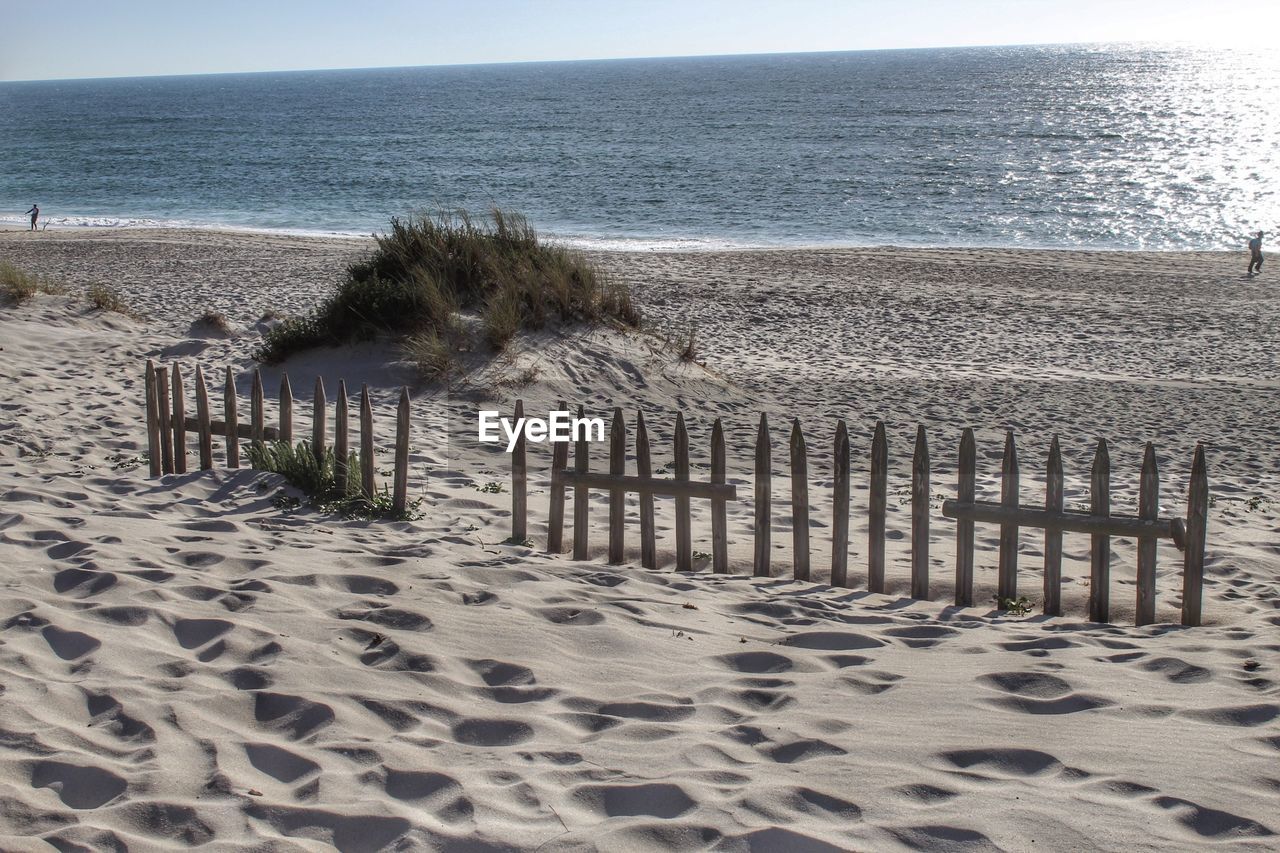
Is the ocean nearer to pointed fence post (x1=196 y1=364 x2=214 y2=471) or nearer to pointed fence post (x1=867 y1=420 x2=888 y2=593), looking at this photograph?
pointed fence post (x1=196 y1=364 x2=214 y2=471)

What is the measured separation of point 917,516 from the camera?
530 cm

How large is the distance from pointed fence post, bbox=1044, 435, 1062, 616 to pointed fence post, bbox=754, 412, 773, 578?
4.51ft

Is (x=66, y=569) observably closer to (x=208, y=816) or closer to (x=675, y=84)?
(x=208, y=816)

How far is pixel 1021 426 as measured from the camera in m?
9.75

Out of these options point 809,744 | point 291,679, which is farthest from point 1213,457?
point 291,679

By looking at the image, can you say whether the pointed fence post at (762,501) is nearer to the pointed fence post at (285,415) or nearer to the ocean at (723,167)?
the pointed fence post at (285,415)

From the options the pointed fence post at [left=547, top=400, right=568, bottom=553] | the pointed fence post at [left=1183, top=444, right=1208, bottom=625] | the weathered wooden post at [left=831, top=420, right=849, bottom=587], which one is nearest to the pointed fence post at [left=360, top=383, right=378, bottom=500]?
the pointed fence post at [left=547, top=400, right=568, bottom=553]

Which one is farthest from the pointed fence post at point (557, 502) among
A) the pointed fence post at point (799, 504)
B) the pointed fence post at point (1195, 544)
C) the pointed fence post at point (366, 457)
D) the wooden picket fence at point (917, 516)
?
the pointed fence post at point (1195, 544)

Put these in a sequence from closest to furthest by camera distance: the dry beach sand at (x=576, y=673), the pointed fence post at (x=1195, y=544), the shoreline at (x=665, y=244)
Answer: the dry beach sand at (x=576, y=673), the pointed fence post at (x=1195, y=544), the shoreline at (x=665, y=244)

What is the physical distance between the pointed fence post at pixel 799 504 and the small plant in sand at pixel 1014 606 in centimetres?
98

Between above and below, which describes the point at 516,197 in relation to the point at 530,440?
above

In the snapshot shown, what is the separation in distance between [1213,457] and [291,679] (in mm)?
7714

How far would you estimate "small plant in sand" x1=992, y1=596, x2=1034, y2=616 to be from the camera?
526 cm

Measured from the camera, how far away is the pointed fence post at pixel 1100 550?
5.04m
